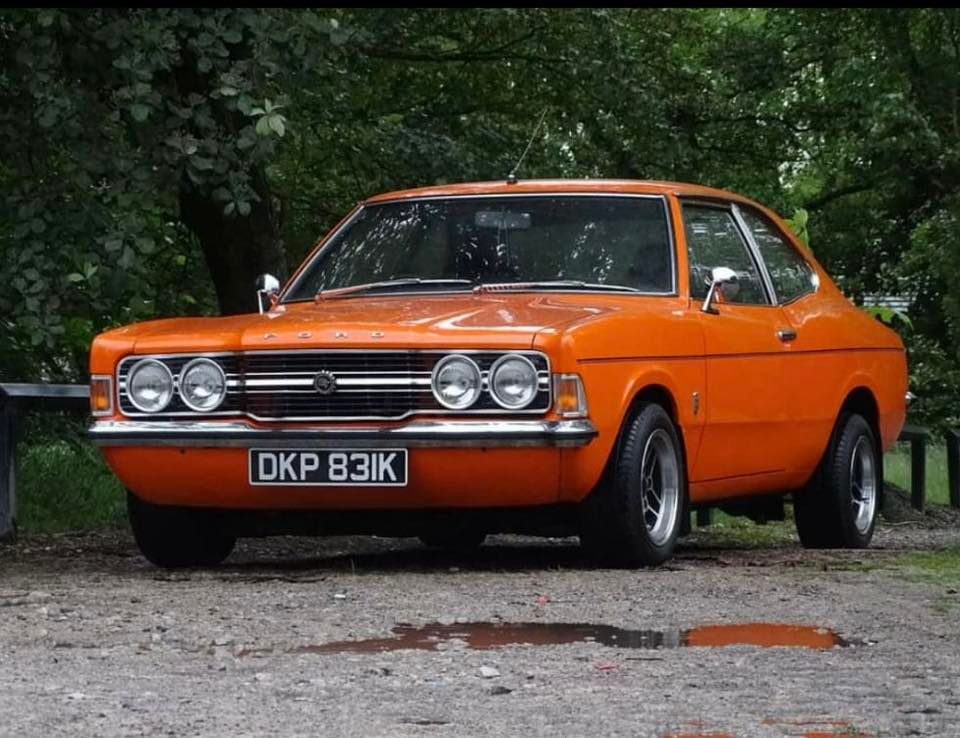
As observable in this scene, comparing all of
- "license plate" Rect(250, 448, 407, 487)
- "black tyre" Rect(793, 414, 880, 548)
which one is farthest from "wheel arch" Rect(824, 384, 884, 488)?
"license plate" Rect(250, 448, 407, 487)

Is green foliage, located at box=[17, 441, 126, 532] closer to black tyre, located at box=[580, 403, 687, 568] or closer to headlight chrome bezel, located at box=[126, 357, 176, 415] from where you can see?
headlight chrome bezel, located at box=[126, 357, 176, 415]

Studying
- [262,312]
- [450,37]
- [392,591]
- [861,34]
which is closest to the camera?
[392,591]

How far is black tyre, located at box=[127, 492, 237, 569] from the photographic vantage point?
31.3ft

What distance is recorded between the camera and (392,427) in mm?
8805

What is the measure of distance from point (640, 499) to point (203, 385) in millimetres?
1699

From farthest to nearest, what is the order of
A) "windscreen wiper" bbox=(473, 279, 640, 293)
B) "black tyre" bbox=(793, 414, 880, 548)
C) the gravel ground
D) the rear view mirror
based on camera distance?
"black tyre" bbox=(793, 414, 880, 548) → the rear view mirror → "windscreen wiper" bbox=(473, 279, 640, 293) → the gravel ground

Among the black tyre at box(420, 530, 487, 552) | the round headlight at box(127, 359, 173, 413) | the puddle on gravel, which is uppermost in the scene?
the round headlight at box(127, 359, 173, 413)

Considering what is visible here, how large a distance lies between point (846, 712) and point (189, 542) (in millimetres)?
4585

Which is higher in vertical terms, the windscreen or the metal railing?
the windscreen

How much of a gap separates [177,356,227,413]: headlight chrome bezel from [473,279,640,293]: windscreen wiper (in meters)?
1.28

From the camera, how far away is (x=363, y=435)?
880 centimetres

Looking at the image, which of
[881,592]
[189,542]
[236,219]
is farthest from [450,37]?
[881,592]

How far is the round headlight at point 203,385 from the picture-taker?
905cm

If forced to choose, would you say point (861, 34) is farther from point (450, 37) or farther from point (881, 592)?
point (881, 592)
